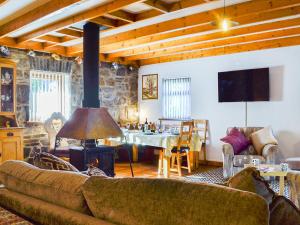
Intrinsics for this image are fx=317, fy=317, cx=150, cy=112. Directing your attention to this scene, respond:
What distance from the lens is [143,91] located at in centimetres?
817

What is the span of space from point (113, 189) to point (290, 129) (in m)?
5.28

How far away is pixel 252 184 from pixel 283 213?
0.14m

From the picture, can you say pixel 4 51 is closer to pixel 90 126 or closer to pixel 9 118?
pixel 9 118

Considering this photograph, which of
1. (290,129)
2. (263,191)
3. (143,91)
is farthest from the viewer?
(143,91)

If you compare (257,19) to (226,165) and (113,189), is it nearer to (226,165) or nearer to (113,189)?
(226,165)

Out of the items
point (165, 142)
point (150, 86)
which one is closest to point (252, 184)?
point (165, 142)

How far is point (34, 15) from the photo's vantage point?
4133 mm

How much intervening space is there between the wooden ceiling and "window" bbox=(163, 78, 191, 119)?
56 cm

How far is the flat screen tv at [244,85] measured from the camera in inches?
237

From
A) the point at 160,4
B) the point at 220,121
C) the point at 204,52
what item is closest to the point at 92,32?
the point at 160,4

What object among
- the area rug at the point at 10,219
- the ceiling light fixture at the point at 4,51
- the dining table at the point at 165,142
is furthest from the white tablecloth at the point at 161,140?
the area rug at the point at 10,219

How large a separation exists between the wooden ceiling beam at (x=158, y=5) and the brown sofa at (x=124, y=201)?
2695 mm

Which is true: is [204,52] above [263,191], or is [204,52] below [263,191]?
above

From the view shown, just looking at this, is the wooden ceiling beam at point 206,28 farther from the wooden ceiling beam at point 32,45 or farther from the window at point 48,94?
the window at point 48,94
